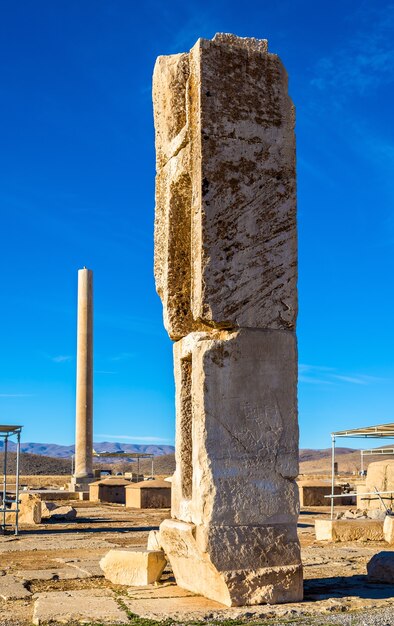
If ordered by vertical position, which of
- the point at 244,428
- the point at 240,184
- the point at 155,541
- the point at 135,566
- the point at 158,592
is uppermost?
the point at 240,184

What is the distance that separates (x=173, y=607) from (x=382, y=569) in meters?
2.20

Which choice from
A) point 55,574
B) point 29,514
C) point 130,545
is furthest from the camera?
point 29,514

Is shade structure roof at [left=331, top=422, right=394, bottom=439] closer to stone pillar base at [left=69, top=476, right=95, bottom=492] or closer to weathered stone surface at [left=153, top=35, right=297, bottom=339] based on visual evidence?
weathered stone surface at [left=153, top=35, right=297, bottom=339]

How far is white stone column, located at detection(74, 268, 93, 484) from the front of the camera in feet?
110

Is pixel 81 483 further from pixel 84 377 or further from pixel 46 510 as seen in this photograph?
pixel 46 510

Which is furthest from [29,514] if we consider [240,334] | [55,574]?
[240,334]

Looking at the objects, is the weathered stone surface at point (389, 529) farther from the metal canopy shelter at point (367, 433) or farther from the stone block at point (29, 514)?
the stone block at point (29, 514)

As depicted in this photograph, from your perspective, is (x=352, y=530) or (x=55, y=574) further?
(x=352, y=530)

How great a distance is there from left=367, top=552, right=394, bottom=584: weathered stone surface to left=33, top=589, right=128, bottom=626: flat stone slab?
7.66ft

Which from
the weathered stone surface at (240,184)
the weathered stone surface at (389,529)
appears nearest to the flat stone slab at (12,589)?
the weathered stone surface at (240,184)

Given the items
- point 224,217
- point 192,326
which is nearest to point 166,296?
point 192,326

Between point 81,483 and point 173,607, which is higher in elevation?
point 173,607

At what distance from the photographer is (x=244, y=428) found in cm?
624

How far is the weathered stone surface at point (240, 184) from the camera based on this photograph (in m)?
6.32
